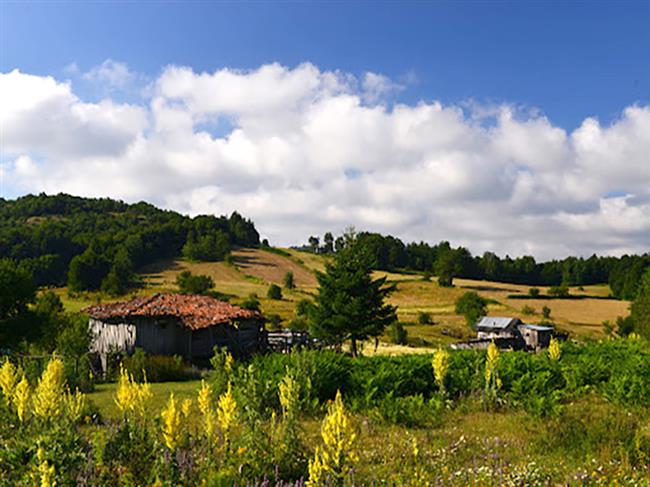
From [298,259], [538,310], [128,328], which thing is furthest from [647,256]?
[128,328]

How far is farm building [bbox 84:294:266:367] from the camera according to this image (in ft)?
89.9

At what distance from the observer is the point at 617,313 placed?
7531 cm

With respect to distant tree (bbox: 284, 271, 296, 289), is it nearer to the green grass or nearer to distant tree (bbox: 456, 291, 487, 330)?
distant tree (bbox: 456, 291, 487, 330)

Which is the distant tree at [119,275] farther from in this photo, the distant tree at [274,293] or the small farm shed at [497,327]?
the small farm shed at [497,327]

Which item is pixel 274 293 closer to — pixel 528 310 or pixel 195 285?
pixel 195 285

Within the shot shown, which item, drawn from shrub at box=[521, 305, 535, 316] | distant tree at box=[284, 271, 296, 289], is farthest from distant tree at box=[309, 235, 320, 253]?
shrub at box=[521, 305, 535, 316]

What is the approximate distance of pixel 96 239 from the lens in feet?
316

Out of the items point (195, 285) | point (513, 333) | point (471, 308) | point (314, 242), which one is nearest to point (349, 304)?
point (513, 333)

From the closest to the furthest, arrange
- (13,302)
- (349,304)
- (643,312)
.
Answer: (13,302) → (349,304) → (643,312)

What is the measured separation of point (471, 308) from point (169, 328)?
41.6m

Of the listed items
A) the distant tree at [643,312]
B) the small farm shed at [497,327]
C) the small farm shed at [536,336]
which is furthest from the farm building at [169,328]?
the small farm shed at [536,336]

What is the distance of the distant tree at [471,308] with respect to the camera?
6031 centimetres

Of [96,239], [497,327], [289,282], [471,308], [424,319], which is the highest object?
[96,239]

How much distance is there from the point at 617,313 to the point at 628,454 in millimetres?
Result: 76846
